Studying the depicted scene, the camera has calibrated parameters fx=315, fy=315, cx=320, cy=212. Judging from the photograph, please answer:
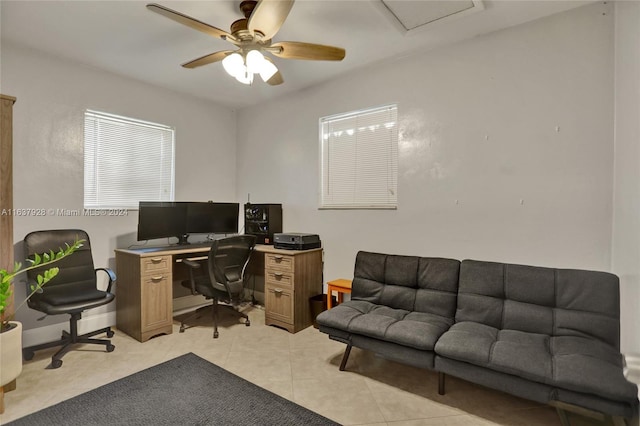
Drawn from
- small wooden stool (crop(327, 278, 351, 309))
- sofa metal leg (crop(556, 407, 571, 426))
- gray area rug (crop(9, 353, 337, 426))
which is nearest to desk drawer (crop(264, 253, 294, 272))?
small wooden stool (crop(327, 278, 351, 309))

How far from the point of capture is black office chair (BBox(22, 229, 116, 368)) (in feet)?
8.24

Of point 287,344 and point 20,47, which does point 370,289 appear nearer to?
point 287,344

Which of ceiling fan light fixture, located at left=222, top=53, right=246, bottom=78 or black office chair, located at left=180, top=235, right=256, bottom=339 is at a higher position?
ceiling fan light fixture, located at left=222, top=53, right=246, bottom=78

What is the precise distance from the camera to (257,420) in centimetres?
187

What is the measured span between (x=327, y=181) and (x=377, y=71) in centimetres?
127

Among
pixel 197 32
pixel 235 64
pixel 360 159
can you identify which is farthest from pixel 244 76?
pixel 360 159

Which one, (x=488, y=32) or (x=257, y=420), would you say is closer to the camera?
(x=257, y=420)

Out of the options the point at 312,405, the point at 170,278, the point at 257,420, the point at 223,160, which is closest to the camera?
the point at 257,420

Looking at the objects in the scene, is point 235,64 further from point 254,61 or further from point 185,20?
point 185,20

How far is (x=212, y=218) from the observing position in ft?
12.7

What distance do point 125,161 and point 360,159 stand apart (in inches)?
102

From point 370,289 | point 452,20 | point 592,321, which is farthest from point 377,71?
point 592,321

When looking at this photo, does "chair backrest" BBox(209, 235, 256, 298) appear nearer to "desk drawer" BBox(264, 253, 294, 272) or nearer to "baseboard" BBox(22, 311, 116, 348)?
"desk drawer" BBox(264, 253, 294, 272)

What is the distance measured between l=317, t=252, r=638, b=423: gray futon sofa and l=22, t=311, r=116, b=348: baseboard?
2.39 m
